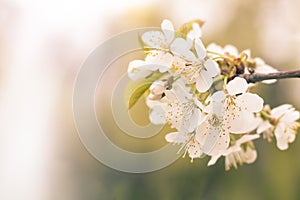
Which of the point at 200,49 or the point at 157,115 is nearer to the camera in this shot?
the point at 200,49

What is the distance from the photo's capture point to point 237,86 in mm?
629

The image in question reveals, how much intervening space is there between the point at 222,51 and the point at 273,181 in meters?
3.20

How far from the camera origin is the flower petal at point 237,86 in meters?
0.63

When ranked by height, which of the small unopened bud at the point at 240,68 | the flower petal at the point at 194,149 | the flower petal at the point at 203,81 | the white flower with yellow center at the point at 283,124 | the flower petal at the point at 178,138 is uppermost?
the flower petal at the point at 203,81

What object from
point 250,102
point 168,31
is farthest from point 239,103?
point 168,31

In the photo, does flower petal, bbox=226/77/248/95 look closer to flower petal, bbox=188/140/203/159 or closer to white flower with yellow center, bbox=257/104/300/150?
flower petal, bbox=188/140/203/159

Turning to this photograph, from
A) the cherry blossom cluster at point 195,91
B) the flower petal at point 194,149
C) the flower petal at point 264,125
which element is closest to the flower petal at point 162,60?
the cherry blossom cluster at point 195,91

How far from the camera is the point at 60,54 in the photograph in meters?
3.95

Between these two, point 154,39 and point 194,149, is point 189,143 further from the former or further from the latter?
point 154,39

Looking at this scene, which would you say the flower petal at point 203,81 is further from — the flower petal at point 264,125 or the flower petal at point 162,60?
the flower petal at point 264,125

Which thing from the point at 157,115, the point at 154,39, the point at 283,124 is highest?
the point at 154,39

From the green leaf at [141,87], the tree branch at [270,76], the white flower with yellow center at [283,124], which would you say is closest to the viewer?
the tree branch at [270,76]

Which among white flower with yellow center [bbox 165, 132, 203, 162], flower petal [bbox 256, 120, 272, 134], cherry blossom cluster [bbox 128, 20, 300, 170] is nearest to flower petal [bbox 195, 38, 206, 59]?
cherry blossom cluster [bbox 128, 20, 300, 170]

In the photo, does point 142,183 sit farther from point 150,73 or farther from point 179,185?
point 150,73
